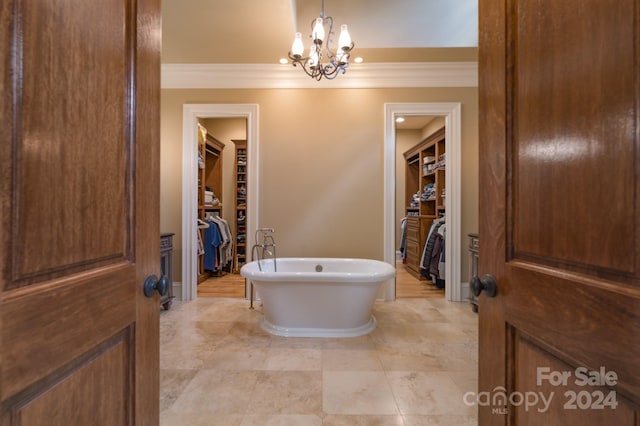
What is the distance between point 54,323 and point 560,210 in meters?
1.04

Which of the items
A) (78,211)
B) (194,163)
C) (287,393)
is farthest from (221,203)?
(78,211)

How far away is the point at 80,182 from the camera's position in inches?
22.9

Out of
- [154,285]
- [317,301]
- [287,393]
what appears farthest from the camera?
[317,301]

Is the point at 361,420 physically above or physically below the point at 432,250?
below

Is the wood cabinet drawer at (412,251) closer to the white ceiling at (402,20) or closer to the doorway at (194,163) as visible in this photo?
the doorway at (194,163)

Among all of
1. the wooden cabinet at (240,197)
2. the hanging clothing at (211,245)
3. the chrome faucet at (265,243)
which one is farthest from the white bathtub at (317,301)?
the wooden cabinet at (240,197)

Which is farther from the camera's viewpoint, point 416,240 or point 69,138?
point 416,240

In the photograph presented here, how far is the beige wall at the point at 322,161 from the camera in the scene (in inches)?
133

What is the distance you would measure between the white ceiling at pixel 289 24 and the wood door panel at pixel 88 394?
2599mm

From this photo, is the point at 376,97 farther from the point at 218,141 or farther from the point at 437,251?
the point at 218,141

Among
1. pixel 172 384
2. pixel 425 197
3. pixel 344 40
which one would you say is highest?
pixel 344 40

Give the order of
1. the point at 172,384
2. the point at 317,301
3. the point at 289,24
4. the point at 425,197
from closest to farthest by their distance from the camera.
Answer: the point at 172,384, the point at 317,301, the point at 289,24, the point at 425,197

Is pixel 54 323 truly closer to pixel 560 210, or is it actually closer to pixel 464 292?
pixel 560 210

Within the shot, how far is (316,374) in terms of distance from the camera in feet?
6.14
